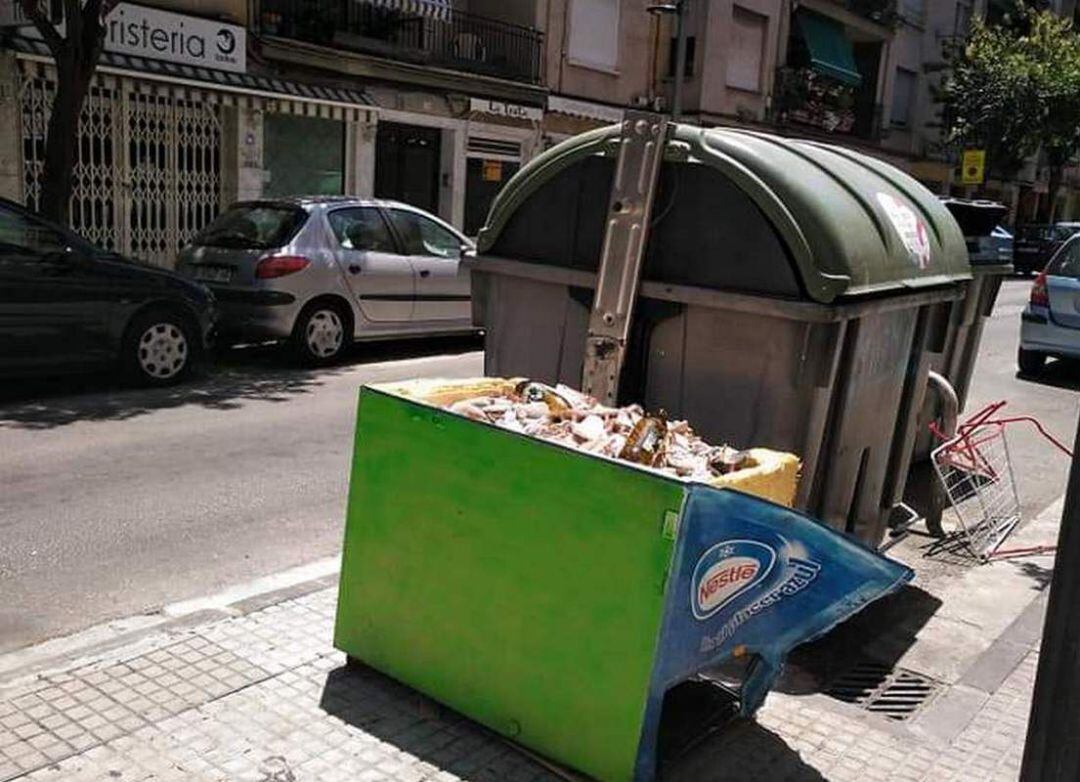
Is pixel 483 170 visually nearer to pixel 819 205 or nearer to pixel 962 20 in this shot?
pixel 819 205

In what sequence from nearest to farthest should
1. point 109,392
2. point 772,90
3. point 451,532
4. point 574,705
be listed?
point 574,705, point 451,532, point 109,392, point 772,90

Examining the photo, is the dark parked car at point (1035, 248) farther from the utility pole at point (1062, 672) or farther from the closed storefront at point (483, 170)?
the utility pole at point (1062, 672)

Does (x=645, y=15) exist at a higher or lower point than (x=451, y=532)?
higher

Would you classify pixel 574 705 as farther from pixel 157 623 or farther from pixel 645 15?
pixel 645 15

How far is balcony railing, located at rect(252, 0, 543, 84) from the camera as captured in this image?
1707 cm

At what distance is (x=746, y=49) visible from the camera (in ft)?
91.0

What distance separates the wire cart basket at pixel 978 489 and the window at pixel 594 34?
715 inches

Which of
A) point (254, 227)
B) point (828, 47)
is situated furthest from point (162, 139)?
point (828, 47)

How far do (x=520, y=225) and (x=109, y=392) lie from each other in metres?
5.56

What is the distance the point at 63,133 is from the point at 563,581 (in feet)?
30.9

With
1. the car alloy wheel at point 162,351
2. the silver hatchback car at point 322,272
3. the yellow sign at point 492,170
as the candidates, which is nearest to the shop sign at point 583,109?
the yellow sign at point 492,170

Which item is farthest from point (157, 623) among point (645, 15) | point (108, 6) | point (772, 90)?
point (772, 90)

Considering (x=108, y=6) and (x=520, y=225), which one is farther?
(x=108, y=6)

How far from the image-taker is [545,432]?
3.52 meters
